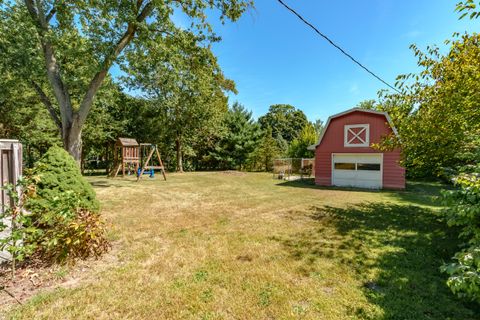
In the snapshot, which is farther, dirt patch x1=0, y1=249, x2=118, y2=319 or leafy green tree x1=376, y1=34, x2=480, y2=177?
leafy green tree x1=376, y1=34, x2=480, y2=177

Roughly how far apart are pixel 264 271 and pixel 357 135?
35.6 ft

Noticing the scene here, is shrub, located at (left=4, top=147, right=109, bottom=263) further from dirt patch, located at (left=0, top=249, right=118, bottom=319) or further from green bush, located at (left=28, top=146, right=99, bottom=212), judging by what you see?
dirt patch, located at (left=0, top=249, right=118, bottom=319)

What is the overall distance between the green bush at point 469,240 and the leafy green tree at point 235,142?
63.1 feet

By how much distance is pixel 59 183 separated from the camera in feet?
12.4

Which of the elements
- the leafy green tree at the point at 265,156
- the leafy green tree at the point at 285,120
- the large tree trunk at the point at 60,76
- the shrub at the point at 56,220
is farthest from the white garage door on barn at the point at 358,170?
the leafy green tree at the point at 285,120

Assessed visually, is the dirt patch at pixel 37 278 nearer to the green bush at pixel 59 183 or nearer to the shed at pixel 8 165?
the shed at pixel 8 165

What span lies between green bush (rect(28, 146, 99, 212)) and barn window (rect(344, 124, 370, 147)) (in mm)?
11701

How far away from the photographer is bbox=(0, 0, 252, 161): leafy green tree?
7.05 meters

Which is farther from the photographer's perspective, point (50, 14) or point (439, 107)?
point (50, 14)

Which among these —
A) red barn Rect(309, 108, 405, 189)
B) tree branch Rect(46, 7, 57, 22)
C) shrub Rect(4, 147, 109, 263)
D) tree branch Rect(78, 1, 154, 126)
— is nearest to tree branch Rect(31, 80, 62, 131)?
tree branch Rect(78, 1, 154, 126)

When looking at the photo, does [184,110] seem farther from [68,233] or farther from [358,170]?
[68,233]

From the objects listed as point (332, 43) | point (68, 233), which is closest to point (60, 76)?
point (68, 233)

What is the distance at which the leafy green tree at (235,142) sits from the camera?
2180 cm

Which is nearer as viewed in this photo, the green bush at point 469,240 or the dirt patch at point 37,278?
the green bush at point 469,240
